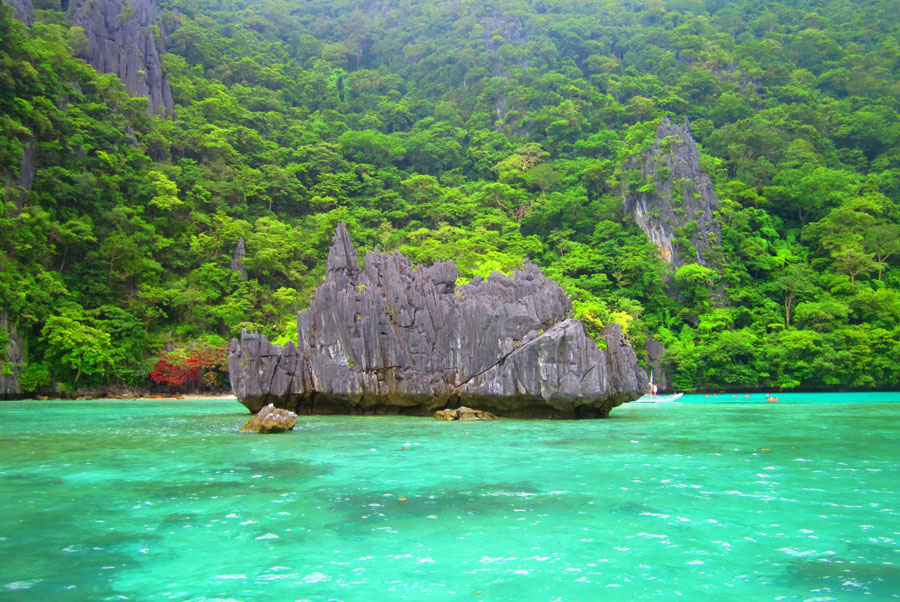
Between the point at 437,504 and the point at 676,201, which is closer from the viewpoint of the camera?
the point at 437,504

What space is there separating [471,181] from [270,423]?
201ft

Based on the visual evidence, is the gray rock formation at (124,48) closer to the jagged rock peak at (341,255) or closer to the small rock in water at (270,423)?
the jagged rock peak at (341,255)

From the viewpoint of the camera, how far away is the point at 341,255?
1212 inches

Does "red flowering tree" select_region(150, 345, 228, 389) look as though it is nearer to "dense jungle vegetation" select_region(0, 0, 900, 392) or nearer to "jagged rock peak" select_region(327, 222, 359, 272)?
"dense jungle vegetation" select_region(0, 0, 900, 392)

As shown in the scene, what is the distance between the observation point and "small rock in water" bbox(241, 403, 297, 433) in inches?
787

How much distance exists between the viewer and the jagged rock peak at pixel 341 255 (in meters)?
30.5

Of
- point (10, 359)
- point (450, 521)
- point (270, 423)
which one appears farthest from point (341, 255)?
point (10, 359)

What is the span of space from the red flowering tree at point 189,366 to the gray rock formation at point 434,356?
20042mm

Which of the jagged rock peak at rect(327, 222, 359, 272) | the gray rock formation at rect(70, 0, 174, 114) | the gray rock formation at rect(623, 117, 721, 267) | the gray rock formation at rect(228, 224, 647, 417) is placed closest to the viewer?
the gray rock formation at rect(228, 224, 647, 417)

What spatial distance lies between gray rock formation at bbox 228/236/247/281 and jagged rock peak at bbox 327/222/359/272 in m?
24.7

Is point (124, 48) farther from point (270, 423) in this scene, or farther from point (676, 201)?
point (270, 423)

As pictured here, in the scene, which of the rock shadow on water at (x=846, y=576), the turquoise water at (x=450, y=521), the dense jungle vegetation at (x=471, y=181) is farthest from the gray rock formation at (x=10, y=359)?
the rock shadow on water at (x=846, y=576)

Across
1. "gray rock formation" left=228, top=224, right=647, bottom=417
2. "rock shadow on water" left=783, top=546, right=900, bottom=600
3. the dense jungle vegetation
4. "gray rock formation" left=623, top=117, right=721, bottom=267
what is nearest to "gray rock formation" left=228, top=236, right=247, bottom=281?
the dense jungle vegetation

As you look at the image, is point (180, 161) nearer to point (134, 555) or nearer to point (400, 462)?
point (400, 462)
